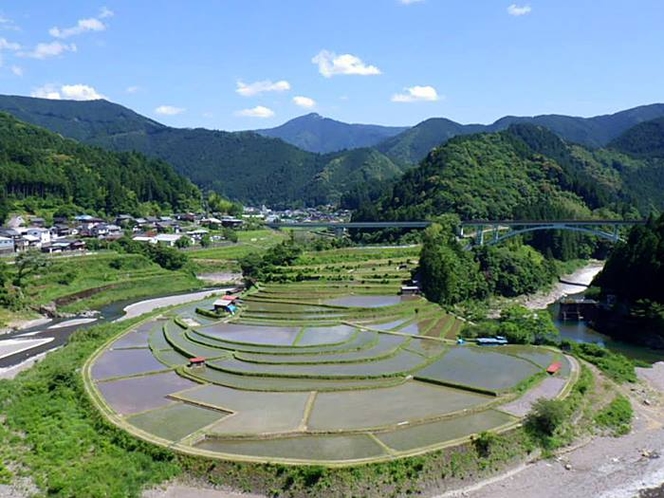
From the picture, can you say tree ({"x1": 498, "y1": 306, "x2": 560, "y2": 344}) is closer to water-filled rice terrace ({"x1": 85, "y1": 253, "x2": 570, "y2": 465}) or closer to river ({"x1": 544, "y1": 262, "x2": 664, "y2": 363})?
water-filled rice terrace ({"x1": 85, "y1": 253, "x2": 570, "y2": 465})

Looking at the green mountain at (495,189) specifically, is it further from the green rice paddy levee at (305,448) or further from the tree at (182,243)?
the green rice paddy levee at (305,448)

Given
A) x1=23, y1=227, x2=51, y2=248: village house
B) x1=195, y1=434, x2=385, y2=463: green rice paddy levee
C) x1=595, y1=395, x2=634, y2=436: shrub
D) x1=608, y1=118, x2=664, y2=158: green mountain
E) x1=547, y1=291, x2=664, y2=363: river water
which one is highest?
x1=608, y1=118, x2=664, y2=158: green mountain

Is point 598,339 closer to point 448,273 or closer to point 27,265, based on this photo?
point 448,273

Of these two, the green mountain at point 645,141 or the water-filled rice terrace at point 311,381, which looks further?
the green mountain at point 645,141

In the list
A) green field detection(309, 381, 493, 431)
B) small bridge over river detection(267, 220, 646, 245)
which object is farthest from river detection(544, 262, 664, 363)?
green field detection(309, 381, 493, 431)

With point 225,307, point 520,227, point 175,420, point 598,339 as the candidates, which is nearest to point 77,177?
point 225,307

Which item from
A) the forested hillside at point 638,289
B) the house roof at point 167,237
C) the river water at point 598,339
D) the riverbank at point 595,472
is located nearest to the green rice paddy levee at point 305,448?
the riverbank at point 595,472
